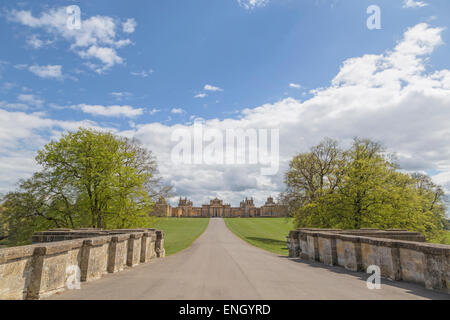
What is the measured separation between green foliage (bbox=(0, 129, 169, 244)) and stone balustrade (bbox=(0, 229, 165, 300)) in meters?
14.4

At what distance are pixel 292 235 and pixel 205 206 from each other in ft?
452

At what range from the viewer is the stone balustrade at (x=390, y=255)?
727 centimetres

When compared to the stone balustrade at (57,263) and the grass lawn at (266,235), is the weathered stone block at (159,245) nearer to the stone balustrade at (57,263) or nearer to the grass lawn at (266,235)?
the stone balustrade at (57,263)

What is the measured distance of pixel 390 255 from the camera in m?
9.13

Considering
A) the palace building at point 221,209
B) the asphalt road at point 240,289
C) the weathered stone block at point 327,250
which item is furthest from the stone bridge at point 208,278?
the palace building at point 221,209

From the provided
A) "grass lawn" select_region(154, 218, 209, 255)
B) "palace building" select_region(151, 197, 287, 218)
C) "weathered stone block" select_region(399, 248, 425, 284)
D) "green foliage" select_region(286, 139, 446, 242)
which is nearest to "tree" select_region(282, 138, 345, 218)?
"green foliage" select_region(286, 139, 446, 242)

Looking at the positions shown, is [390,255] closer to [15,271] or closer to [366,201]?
[15,271]

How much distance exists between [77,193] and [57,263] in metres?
21.3

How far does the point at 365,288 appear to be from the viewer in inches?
302

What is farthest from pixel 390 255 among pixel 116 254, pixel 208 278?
pixel 116 254

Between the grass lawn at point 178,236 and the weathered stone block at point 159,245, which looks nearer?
the weathered stone block at point 159,245

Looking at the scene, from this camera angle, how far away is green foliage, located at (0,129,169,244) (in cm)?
Result: 2338

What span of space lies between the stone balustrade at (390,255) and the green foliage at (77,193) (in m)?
19.2
